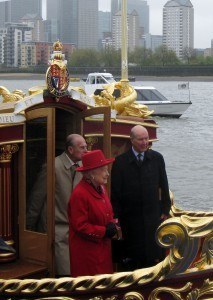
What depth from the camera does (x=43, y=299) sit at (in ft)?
14.6

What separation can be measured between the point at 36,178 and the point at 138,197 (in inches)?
27.6

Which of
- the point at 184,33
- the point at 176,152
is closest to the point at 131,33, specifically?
the point at 176,152

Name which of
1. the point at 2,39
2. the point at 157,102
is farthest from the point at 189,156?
the point at 2,39

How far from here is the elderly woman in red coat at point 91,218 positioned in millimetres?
4336

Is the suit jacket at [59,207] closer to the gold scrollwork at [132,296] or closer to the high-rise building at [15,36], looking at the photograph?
the gold scrollwork at [132,296]

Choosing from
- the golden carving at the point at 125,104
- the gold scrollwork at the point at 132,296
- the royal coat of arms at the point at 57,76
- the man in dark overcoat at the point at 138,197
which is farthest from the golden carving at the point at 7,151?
the golden carving at the point at 125,104

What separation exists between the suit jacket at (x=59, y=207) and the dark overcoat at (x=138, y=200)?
0.30m

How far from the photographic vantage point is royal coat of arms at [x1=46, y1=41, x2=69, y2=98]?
4.79 meters

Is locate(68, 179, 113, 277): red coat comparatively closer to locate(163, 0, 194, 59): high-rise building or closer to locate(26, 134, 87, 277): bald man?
locate(26, 134, 87, 277): bald man

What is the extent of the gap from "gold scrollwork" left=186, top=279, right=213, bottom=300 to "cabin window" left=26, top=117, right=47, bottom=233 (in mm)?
1076

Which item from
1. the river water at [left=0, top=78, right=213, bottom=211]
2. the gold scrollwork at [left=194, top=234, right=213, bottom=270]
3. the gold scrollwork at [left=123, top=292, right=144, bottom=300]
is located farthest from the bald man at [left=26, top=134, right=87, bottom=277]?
the river water at [left=0, top=78, right=213, bottom=211]

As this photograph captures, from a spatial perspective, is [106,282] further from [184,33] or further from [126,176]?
[184,33]

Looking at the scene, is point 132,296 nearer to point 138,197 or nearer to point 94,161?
point 138,197

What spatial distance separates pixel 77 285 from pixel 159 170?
1030mm
